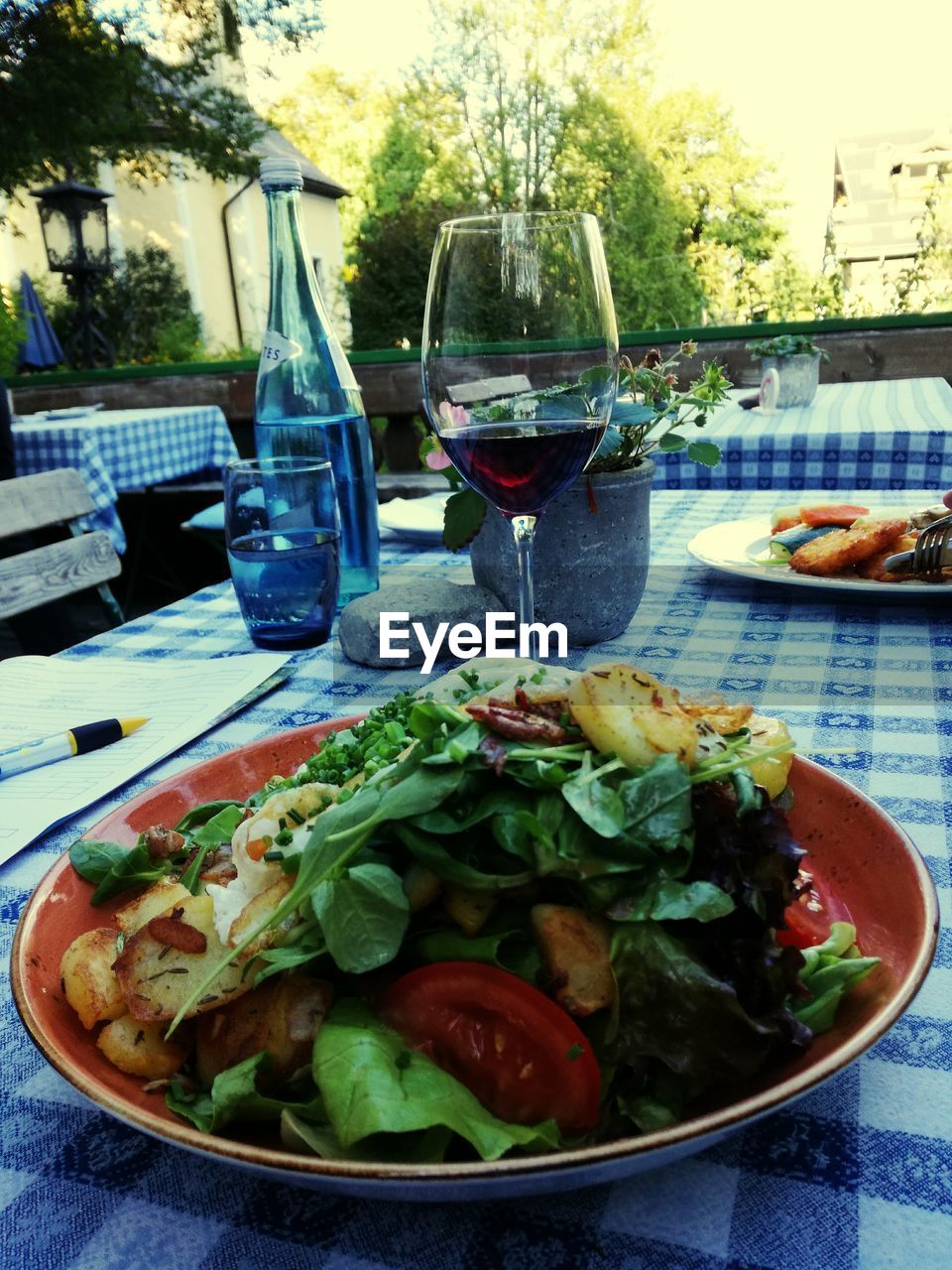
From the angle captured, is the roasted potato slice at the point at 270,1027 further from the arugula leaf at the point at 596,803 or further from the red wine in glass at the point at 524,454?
the red wine in glass at the point at 524,454

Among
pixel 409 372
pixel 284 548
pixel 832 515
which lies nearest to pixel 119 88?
pixel 409 372

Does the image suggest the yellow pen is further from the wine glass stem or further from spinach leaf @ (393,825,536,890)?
spinach leaf @ (393,825,536,890)

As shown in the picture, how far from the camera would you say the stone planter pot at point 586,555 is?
3.46 ft

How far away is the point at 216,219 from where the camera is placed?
640 inches

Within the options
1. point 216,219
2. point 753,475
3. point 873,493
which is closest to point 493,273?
point 873,493

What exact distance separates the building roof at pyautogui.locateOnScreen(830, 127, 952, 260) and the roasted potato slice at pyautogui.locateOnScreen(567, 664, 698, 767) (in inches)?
391

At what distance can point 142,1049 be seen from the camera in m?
0.41

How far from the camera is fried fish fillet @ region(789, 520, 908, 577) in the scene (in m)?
1.16

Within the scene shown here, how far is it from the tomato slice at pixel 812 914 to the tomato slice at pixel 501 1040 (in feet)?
0.43

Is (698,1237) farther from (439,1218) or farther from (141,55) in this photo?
(141,55)

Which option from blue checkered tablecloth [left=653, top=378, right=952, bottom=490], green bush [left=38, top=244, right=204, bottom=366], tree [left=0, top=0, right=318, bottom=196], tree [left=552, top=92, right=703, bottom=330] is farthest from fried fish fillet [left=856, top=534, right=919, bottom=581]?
green bush [left=38, top=244, right=204, bottom=366]

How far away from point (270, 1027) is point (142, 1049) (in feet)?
0.21

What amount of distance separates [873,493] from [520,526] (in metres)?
1.20

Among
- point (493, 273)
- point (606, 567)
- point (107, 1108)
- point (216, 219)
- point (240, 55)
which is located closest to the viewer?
point (107, 1108)
